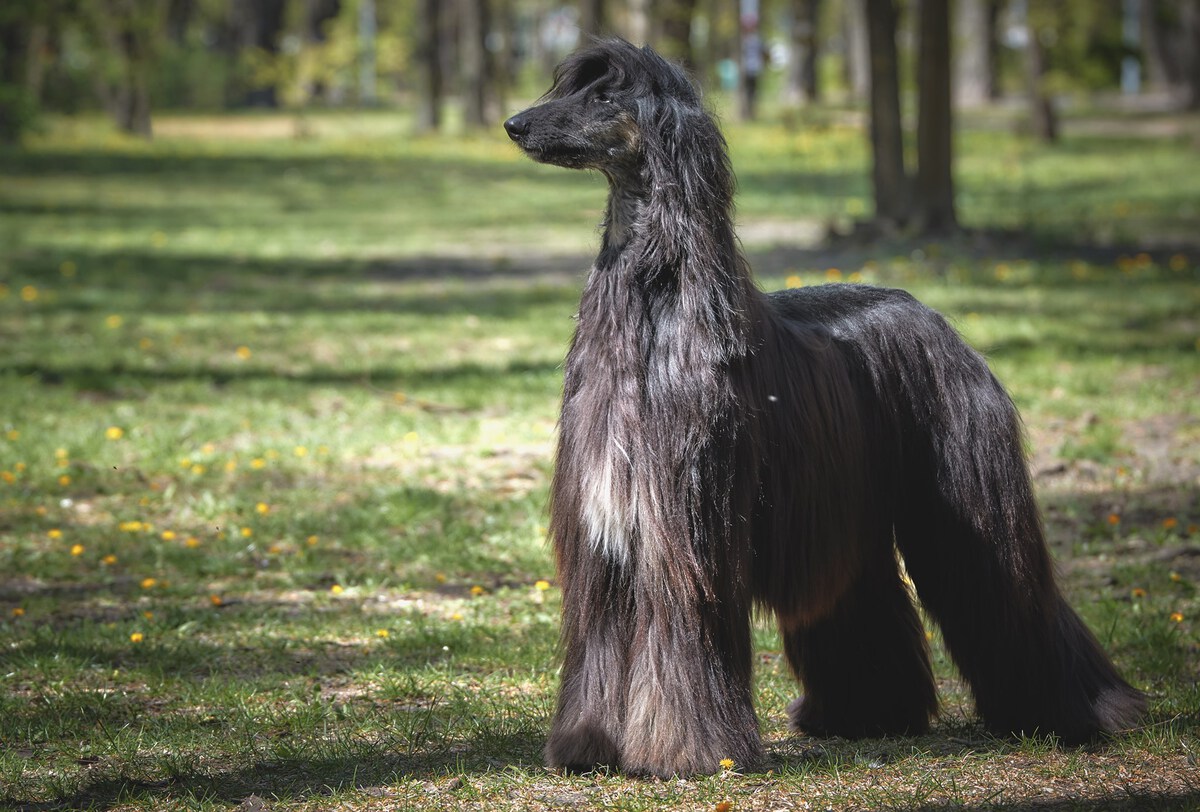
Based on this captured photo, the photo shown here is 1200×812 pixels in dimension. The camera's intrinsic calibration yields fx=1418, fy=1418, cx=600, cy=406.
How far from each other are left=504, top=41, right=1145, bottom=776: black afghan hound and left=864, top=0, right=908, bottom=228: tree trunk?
10.7m

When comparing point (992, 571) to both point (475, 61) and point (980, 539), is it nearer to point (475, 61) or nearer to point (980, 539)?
point (980, 539)

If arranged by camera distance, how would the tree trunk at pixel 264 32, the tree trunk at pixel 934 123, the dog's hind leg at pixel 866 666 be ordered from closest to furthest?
1. the dog's hind leg at pixel 866 666
2. the tree trunk at pixel 934 123
3. the tree trunk at pixel 264 32

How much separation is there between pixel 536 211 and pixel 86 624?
15.2 m

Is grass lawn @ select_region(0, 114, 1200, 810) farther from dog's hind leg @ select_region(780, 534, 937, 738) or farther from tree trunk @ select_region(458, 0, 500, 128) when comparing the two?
tree trunk @ select_region(458, 0, 500, 128)

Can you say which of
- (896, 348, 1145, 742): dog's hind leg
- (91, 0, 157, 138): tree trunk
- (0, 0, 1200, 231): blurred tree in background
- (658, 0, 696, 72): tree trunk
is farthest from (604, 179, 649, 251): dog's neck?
(91, 0, 157, 138): tree trunk

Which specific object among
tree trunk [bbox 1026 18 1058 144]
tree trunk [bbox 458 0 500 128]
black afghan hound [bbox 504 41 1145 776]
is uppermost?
tree trunk [bbox 458 0 500 128]

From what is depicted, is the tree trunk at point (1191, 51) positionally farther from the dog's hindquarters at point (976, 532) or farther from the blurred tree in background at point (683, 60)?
the dog's hindquarters at point (976, 532)

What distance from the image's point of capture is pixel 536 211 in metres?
20.5

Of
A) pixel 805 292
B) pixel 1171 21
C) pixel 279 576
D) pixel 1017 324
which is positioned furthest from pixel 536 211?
pixel 1171 21

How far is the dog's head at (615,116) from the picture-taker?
13.0ft

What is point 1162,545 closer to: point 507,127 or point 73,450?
point 507,127

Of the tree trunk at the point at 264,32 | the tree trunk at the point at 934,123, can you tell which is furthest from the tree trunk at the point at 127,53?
the tree trunk at the point at 934,123

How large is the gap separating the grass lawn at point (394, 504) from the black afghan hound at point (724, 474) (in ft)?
0.77

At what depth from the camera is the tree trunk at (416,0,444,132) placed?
34.9 metres
